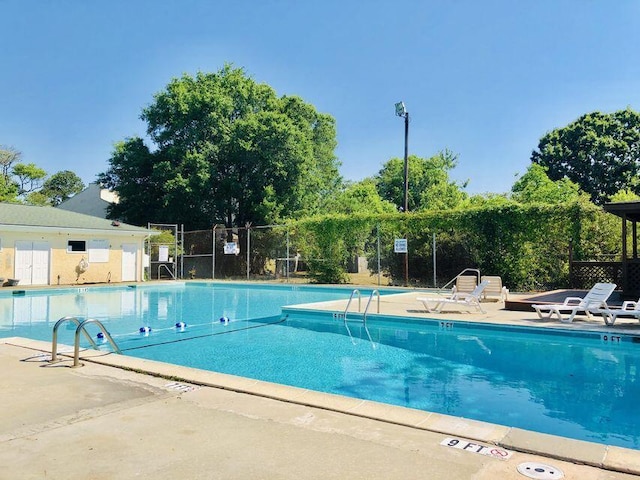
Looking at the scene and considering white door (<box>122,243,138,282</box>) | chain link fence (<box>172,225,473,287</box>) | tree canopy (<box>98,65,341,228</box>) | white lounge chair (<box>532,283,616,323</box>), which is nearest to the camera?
white lounge chair (<box>532,283,616,323</box>)

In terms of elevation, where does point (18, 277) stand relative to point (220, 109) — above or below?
below

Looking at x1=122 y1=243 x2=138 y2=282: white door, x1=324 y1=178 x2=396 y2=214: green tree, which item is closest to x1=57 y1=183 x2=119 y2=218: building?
x1=122 y1=243 x2=138 y2=282: white door

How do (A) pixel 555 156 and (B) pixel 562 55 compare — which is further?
(A) pixel 555 156

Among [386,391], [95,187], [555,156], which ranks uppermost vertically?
[555,156]

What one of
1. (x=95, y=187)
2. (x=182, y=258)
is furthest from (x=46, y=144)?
(x=182, y=258)

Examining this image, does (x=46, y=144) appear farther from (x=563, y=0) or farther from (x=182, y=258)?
(x=563, y=0)

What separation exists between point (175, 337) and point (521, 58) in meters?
14.8

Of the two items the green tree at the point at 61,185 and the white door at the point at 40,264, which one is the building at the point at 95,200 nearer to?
the white door at the point at 40,264

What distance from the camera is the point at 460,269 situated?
18297 mm

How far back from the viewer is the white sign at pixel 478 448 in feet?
10.1

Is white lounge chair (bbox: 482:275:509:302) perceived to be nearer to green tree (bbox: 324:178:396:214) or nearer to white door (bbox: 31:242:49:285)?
white door (bbox: 31:242:49:285)

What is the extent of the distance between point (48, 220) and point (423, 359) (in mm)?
19421

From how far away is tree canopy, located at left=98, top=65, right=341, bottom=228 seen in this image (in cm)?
2758

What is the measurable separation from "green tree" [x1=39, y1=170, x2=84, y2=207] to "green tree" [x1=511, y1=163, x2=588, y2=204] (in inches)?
1769
